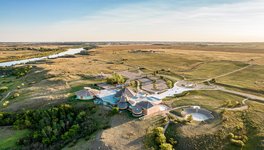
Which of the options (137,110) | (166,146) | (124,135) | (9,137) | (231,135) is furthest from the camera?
(9,137)

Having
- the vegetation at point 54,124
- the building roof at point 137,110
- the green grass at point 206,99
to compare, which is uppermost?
the building roof at point 137,110

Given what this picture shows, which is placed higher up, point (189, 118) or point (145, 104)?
point (145, 104)

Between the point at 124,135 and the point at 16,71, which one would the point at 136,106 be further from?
the point at 16,71

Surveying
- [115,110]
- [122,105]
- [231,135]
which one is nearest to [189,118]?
[231,135]

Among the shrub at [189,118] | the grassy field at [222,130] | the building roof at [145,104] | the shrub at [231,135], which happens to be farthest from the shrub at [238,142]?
the building roof at [145,104]

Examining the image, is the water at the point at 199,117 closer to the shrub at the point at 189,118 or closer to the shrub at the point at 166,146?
the shrub at the point at 189,118

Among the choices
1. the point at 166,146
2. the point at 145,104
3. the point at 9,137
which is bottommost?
the point at 9,137

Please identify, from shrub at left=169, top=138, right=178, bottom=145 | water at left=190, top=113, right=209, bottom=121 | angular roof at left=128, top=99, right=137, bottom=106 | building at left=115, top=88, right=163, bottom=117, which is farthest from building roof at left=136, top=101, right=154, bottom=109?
shrub at left=169, top=138, right=178, bottom=145

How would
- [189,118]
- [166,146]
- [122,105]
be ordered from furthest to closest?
[122,105]
[189,118]
[166,146]
